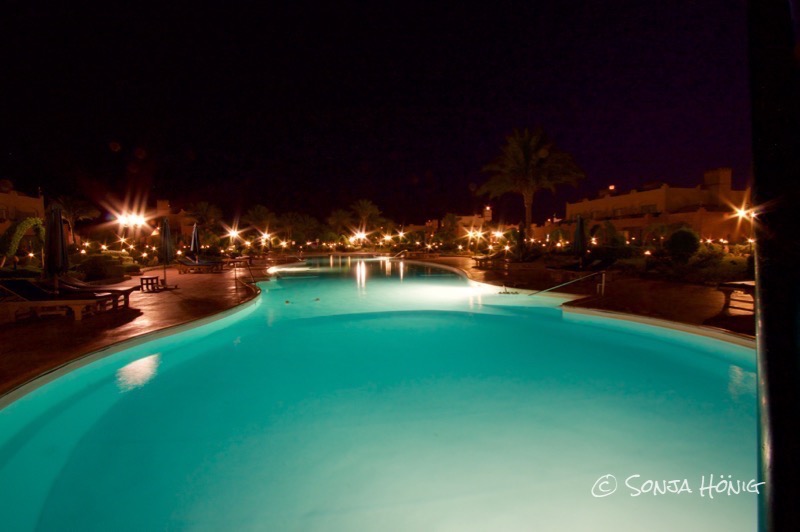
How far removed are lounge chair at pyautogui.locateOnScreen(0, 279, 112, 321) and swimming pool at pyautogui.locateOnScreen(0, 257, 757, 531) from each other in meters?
1.98

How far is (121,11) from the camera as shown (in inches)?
603

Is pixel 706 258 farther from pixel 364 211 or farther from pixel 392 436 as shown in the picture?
pixel 364 211

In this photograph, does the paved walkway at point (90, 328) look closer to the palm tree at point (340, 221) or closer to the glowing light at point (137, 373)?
the glowing light at point (137, 373)

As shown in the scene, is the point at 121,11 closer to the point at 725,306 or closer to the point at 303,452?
the point at 303,452

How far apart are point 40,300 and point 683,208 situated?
39701 mm

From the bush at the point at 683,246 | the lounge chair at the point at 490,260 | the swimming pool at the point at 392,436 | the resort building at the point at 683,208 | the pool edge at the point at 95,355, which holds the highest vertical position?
the resort building at the point at 683,208

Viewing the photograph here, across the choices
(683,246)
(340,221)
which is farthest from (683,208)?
(340,221)

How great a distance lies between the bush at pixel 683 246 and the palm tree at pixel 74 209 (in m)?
39.6

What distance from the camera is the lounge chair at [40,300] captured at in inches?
270

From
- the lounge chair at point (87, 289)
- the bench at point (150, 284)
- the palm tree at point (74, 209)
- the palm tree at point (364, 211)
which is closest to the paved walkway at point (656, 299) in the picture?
the lounge chair at point (87, 289)

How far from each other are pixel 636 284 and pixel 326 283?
11.0 m

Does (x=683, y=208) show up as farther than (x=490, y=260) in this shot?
Yes

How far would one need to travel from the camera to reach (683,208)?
106 ft

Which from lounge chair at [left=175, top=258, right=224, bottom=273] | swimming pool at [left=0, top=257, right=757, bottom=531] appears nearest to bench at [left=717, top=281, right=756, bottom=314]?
swimming pool at [left=0, top=257, right=757, bottom=531]
